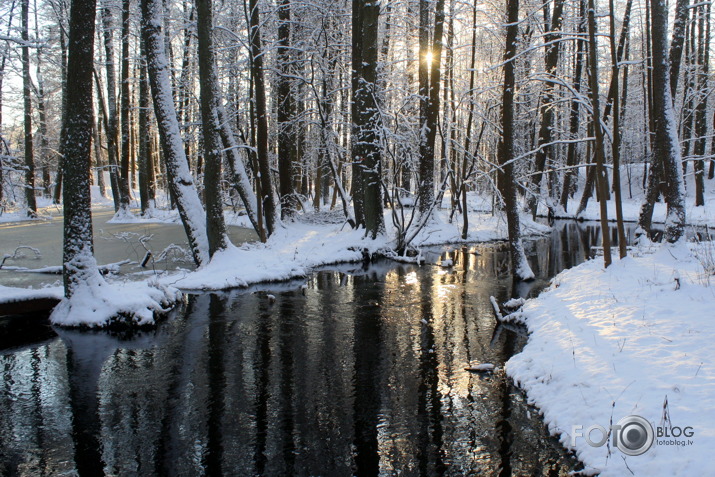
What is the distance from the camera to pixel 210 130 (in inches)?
510

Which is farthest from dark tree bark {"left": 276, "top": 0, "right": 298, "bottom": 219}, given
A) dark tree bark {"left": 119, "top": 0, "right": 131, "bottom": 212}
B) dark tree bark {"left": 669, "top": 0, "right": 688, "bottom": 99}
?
dark tree bark {"left": 669, "top": 0, "right": 688, "bottom": 99}

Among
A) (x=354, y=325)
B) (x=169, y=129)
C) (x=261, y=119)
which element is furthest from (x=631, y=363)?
(x=261, y=119)

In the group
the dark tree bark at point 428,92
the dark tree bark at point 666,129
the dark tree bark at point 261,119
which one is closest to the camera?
the dark tree bark at point 666,129

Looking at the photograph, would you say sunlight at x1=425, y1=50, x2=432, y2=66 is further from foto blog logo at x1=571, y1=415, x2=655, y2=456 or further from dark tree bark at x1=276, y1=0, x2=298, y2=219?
foto blog logo at x1=571, y1=415, x2=655, y2=456

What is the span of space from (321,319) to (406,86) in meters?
15.0

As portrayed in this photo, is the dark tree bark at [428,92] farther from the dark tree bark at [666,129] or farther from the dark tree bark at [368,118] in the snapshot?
the dark tree bark at [666,129]

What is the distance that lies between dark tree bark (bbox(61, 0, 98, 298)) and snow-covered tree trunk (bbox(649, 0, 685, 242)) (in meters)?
12.0

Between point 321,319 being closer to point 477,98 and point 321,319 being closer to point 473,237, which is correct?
point 473,237

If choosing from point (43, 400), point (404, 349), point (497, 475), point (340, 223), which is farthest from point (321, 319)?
point (340, 223)

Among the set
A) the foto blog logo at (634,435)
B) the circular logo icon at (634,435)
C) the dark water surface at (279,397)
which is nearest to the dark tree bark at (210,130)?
the dark water surface at (279,397)

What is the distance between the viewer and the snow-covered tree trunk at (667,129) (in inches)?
426

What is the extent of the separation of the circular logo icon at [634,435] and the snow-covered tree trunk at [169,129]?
11068mm

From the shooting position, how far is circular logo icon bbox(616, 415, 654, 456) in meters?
4.26

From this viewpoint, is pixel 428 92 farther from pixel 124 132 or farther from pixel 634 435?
pixel 634 435
